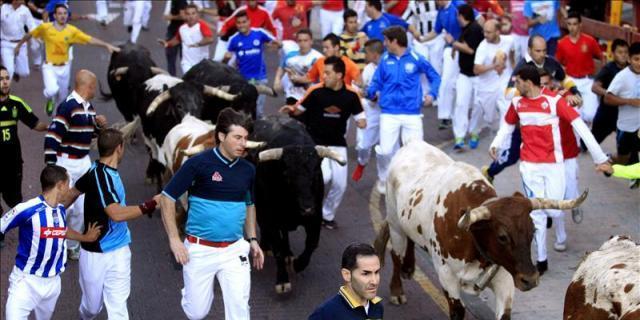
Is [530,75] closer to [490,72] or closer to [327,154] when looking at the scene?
[327,154]

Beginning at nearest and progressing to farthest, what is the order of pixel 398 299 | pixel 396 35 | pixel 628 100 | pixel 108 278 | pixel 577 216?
pixel 108 278 < pixel 398 299 < pixel 577 216 < pixel 628 100 < pixel 396 35

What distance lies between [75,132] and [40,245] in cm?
288

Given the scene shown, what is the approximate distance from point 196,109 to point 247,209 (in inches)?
182

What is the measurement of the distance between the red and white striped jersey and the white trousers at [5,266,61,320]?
185 inches

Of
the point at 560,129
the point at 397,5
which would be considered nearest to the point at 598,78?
the point at 560,129

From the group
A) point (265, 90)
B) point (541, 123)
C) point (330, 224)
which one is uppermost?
point (541, 123)

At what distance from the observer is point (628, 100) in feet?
39.2

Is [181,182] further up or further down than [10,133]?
further up

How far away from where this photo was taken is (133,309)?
982 cm

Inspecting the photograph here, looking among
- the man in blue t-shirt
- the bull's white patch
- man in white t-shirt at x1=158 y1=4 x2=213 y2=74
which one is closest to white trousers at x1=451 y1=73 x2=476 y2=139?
the man in blue t-shirt

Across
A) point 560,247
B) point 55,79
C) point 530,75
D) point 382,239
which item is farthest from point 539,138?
point 55,79

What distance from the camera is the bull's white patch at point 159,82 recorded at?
1379 centimetres

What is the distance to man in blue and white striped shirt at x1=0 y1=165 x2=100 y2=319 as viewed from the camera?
26.5ft

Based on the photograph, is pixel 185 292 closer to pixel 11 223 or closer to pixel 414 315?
pixel 11 223
